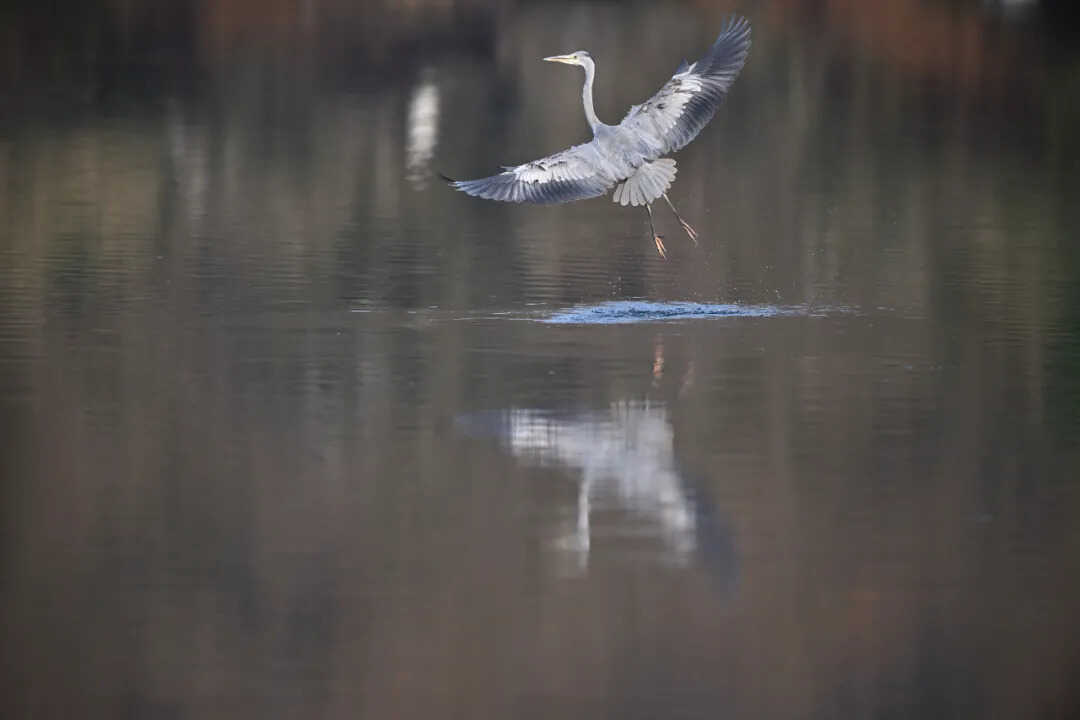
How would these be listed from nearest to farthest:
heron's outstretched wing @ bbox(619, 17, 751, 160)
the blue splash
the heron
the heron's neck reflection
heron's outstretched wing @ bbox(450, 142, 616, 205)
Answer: the heron's neck reflection
heron's outstretched wing @ bbox(450, 142, 616, 205)
the heron
heron's outstretched wing @ bbox(619, 17, 751, 160)
the blue splash

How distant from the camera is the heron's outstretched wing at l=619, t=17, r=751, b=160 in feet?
43.1

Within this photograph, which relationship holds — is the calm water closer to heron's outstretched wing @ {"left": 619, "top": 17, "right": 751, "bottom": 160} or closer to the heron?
the heron

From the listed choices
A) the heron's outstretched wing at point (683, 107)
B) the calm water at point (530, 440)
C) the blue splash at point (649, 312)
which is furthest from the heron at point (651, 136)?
the calm water at point (530, 440)

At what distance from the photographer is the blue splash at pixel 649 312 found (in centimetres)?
1353

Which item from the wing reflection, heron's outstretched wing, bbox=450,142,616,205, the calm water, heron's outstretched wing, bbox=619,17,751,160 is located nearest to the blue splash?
the calm water

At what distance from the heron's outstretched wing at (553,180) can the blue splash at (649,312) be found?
0.93 m

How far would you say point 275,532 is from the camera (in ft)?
27.7

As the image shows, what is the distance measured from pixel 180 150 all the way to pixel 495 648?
1711 centimetres

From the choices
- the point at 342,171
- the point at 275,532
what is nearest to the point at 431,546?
the point at 275,532

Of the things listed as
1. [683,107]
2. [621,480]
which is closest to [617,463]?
[621,480]

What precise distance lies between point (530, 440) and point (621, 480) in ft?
2.78

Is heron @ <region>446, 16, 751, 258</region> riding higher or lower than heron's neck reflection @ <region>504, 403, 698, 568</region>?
higher

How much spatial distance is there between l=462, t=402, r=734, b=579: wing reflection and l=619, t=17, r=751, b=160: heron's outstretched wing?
8.81 feet

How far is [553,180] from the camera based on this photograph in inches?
501
